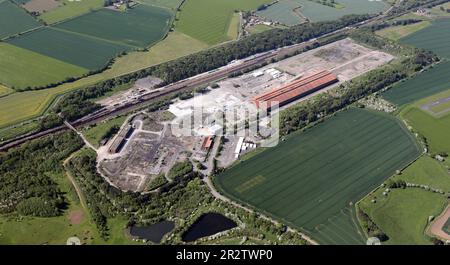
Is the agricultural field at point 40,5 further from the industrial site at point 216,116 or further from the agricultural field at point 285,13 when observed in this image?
the agricultural field at point 285,13

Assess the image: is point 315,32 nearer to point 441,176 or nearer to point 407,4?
point 407,4

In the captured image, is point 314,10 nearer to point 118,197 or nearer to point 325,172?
point 325,172

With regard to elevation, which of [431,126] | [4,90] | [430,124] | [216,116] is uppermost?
[4,90]

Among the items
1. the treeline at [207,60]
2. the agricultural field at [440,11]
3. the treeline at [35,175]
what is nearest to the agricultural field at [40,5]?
the treeline at [207,60]

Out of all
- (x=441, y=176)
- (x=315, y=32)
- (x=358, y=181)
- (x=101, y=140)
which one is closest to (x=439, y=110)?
(x=441, y=176)

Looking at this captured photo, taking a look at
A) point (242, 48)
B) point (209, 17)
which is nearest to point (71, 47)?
point (209, 17)

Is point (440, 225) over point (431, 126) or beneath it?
beneath
